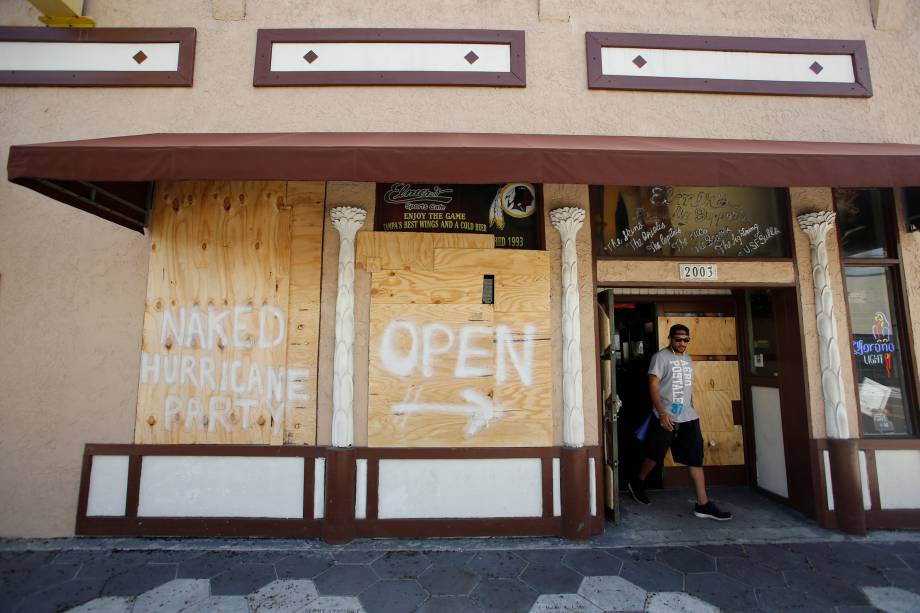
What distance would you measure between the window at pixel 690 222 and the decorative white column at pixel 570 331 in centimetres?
34

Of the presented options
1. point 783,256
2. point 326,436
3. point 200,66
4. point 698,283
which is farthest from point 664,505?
point 200,66

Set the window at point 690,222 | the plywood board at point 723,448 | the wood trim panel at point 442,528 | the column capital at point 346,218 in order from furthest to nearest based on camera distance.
A: the plywood board at point 723,448
the window at point 690,222
the column capital at point 346,218
the wood trim panel at point 442,528

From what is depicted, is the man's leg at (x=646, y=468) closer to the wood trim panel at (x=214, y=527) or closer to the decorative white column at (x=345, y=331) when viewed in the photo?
the decorative white column at (x=345, y=331)

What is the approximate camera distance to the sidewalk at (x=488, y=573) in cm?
301

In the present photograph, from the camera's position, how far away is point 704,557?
3.60 metres

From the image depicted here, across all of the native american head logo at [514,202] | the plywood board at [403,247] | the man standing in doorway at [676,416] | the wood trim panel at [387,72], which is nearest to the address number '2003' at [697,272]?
the man standing in doorway at [676,416]

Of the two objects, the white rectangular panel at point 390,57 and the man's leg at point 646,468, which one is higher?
the white rectangular panel at point 390,57

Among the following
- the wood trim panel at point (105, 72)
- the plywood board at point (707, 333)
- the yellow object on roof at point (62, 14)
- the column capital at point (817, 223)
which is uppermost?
the yellow object on roof at point (62, 14)

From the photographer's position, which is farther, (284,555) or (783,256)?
(783,256)

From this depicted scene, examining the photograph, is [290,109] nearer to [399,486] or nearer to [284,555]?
[399,486]

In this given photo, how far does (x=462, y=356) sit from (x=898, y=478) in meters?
4.28

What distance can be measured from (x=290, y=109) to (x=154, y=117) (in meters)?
1.38

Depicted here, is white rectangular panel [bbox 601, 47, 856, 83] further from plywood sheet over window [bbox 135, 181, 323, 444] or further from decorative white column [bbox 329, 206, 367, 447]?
plywood sheet over window [bbox 135, 181, 323, 444]

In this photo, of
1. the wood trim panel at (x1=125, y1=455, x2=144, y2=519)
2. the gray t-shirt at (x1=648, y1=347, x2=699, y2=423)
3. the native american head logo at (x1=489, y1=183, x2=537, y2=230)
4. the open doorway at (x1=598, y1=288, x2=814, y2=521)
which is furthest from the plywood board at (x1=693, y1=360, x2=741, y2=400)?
the wood trim panel at (x1=125, y1=455, x2=144, y2=519)
